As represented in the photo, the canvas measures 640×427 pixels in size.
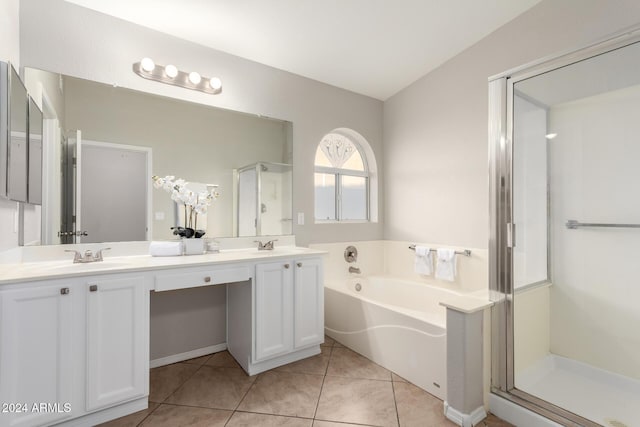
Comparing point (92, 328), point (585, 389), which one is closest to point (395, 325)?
point (585, 389)

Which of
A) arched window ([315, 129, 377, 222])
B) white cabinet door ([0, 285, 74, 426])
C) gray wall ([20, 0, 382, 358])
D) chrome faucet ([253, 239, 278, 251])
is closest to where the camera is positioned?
white cabinet door ([0, 285, 74, 426])

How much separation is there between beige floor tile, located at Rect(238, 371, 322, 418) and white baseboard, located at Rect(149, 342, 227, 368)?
554 millimetres

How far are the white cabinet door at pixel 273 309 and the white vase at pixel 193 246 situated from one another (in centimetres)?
47

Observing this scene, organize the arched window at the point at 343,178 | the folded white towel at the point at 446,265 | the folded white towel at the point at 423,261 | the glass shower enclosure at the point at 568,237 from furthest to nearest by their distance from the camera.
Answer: the arched window at the point at 343,178 < the folded white towel at the point at 423,261 < the folded white towel at the point at 446,265 < the glass shower enclosure at the point at 568,237

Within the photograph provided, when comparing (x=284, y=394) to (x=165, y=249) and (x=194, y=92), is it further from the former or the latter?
(x=194, y=92)

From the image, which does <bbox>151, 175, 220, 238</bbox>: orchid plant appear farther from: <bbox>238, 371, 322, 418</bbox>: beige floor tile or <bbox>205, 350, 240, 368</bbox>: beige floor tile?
<bbox>238, 371, 322, 418</bbox>: beige floor tile

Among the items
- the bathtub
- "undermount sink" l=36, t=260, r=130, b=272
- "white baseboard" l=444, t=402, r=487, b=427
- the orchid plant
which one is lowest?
"white baseboard" l=444, t=402, r=487, b=427

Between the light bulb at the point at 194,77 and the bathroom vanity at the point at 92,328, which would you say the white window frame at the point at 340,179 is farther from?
the bathroom vanity at the point at 92,328

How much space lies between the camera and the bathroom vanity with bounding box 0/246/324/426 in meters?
1.34

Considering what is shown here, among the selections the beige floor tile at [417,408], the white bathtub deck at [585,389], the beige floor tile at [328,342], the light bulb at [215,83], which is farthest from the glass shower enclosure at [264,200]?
the white bathtub deck at [585,389]

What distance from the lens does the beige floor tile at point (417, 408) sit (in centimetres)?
163

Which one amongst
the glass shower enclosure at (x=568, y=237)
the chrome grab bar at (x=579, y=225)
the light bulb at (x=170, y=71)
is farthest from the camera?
the light bulb at (x=170, y=71)

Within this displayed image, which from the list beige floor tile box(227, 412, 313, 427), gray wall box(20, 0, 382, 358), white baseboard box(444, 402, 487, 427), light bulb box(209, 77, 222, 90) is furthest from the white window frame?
white baseboard box(444, 402, 487, 427)

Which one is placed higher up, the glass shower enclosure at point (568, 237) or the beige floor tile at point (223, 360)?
the glass shower enclosure at point (568, 237)
